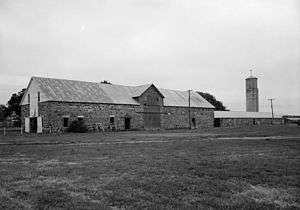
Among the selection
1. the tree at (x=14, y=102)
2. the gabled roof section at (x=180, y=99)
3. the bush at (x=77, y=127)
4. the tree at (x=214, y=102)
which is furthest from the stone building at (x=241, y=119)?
the tree at (x=14, y=102)

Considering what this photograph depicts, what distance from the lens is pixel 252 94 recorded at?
96500 mm

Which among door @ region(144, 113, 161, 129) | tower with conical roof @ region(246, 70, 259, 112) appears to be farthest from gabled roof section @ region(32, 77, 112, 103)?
tower with conical roof @ region(246, 70, 259, 112)

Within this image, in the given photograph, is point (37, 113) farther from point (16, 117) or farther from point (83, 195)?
point (83, 195)

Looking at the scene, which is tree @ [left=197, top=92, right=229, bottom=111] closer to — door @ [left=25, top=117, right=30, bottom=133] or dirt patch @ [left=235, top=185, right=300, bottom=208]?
door @ [left=25, top=117, right=30, bottom=133]

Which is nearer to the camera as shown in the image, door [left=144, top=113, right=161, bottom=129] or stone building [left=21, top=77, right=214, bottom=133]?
stone building [left=21, top=77, right=214, bottom=133]

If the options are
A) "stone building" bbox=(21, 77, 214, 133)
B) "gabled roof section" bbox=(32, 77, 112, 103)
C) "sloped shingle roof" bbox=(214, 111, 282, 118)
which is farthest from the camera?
"sloped shingle roof" bbox=(214, 111, 282, 118)

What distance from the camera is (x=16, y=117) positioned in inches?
2462

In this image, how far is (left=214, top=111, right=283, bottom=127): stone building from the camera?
69.3 metres

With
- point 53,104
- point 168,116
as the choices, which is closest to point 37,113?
point 53,104

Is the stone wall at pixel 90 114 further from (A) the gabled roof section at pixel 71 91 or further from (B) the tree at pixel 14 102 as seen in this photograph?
(B) the tree at pixel 14 102

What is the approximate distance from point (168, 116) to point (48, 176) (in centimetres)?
4673

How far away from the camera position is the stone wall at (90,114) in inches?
1630

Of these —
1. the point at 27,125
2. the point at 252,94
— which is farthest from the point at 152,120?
the point at 252,94

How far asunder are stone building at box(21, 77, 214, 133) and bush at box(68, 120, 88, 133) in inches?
32.9
